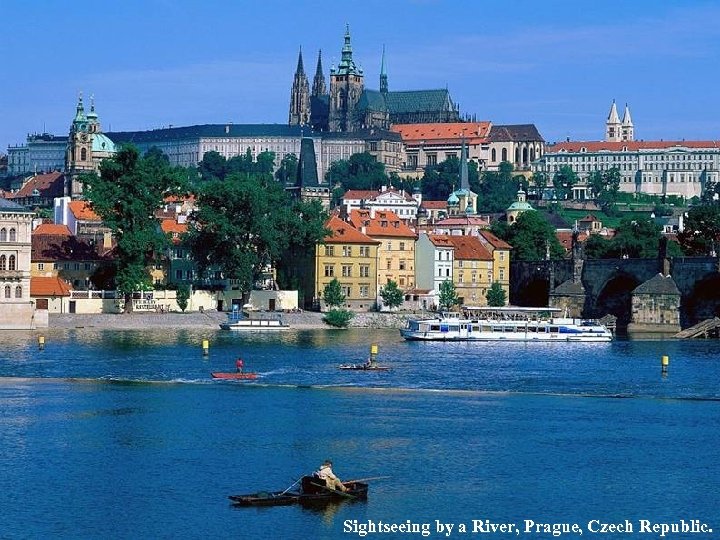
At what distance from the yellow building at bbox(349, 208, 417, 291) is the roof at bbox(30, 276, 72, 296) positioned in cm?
2346

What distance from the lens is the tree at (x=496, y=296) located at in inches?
4798

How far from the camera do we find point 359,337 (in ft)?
325

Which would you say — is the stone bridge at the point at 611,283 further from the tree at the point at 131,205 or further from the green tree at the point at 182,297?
the tree at the point at 131,205

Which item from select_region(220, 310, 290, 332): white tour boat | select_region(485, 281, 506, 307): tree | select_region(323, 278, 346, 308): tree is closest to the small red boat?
select_region(220, 310, 290, 332): white tour boat

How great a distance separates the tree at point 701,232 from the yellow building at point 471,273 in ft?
72.0

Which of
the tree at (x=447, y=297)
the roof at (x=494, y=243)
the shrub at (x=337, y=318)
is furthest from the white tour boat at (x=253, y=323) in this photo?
the roof at (x=494, y=243)

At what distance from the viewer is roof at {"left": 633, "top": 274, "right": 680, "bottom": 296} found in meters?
110

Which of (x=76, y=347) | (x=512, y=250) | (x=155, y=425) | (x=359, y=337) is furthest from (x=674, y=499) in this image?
(x=512, y=250)

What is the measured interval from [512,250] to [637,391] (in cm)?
7319

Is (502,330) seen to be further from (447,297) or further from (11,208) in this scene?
(11,208)

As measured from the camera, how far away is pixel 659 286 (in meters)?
111

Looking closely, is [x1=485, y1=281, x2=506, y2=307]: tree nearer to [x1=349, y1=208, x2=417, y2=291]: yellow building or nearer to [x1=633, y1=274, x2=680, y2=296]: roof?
[x1=349, y1=208, x2=417, y2=291]: yellow building

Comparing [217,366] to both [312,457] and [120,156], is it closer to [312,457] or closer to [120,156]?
[312,457]

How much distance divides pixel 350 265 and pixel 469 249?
11329 millimetres
